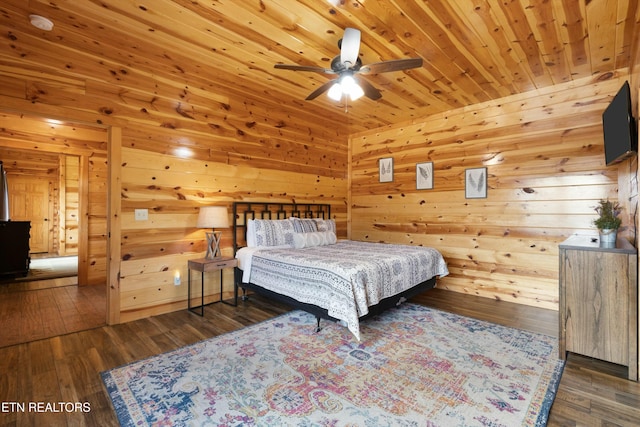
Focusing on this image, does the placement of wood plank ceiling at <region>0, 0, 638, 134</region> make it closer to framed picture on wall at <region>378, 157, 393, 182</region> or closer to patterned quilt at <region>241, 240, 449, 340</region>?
framed picture on wall at <region>378, 157, 393, 182</region>

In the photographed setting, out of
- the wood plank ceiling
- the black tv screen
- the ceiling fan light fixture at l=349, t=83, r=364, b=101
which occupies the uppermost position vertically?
the wood plank ceiling

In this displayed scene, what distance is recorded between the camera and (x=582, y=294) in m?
2.34

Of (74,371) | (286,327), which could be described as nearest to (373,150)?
(286,327)

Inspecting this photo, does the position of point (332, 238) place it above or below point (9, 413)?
above

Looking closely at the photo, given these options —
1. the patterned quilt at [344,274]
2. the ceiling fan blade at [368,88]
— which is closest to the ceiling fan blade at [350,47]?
the ceiling fan blade at [368,88]

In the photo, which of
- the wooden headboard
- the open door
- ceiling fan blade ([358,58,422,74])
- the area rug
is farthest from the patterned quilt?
the open door

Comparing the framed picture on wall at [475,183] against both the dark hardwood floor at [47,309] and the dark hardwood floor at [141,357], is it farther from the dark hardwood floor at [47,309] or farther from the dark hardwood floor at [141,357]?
the dark hardwood floor at [47,309]

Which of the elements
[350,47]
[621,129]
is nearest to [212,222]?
[350,47]

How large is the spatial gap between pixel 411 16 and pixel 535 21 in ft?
3.46

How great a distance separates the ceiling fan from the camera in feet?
7.55

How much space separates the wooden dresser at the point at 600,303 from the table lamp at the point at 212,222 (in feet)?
11.1

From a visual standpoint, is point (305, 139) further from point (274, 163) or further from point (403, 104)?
point (403, 104)

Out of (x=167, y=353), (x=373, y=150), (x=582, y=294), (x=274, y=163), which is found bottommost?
(x=167, y=353)

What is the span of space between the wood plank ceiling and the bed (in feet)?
5.62
